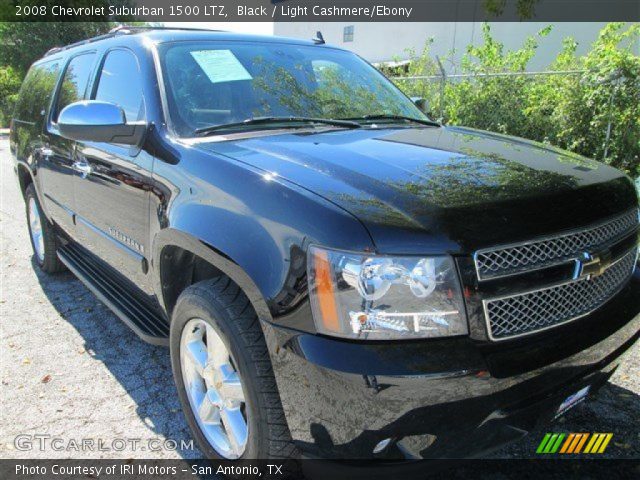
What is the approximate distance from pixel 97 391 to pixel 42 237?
2.40 metres

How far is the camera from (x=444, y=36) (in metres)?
24.6

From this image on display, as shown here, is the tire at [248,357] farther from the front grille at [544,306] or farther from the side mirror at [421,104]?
the side mirror at [421,104]

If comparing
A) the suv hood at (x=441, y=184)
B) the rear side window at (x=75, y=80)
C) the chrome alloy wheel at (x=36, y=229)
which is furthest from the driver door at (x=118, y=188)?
the chrome alloy wheel at (x=36, y=229)

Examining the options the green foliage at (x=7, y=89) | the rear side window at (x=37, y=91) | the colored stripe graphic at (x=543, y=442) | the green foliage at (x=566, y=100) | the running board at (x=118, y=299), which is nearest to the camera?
the colored stripe graphic at (x=543, y=442)

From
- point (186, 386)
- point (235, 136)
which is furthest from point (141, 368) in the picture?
point (235, 136)

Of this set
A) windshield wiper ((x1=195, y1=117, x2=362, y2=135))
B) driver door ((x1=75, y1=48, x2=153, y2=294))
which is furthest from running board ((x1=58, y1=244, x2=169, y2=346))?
windshield wiper ((x1=195, y1=117, x2=362, y2=135))

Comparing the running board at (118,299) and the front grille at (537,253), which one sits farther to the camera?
the running board at (118,299)

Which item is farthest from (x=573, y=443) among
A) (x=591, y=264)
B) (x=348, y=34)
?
(x=348, y=34)

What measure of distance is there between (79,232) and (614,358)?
11.3 ft

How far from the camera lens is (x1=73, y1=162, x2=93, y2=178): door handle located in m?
3.30

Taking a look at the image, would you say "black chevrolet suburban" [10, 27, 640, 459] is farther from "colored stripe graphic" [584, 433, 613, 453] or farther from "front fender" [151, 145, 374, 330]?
"colored stripe graphic" [584, 433, 613, 453]

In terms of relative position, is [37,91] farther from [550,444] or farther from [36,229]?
[550,444]

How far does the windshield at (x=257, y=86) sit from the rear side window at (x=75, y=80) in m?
1.15

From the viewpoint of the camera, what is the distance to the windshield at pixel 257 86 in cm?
269
